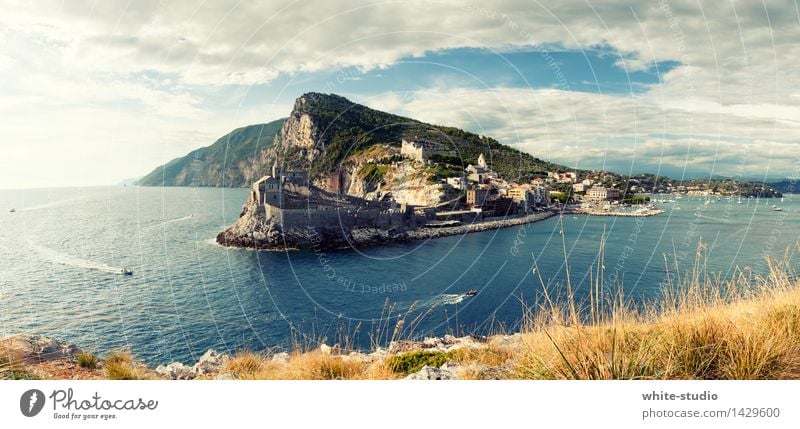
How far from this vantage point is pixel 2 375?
360 cm

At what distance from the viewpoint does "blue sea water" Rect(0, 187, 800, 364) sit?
17.3 metres

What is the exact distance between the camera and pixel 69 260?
26562mm

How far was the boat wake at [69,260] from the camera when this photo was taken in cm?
2609

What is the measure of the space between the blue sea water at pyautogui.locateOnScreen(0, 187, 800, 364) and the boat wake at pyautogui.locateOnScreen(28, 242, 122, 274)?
11 centimetres

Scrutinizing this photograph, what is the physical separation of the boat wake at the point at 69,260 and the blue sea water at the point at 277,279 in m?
0.11

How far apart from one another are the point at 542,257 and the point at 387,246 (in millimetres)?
14471

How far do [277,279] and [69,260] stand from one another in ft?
43.5

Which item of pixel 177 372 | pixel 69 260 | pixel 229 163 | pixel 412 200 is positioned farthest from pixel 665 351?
pixel 229 163

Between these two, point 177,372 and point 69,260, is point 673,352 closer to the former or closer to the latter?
point 177,372

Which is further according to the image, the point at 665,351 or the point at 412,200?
the point at 412,200

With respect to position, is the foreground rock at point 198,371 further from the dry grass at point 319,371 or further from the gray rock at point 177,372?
the dry grass at point 319,371

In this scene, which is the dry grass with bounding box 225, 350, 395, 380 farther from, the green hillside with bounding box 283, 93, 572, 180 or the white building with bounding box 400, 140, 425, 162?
the green hillside with bounding box 283, 93, 572, 180

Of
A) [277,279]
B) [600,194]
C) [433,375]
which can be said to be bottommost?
[277,279]

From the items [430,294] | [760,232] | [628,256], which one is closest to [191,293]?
[430,294]
